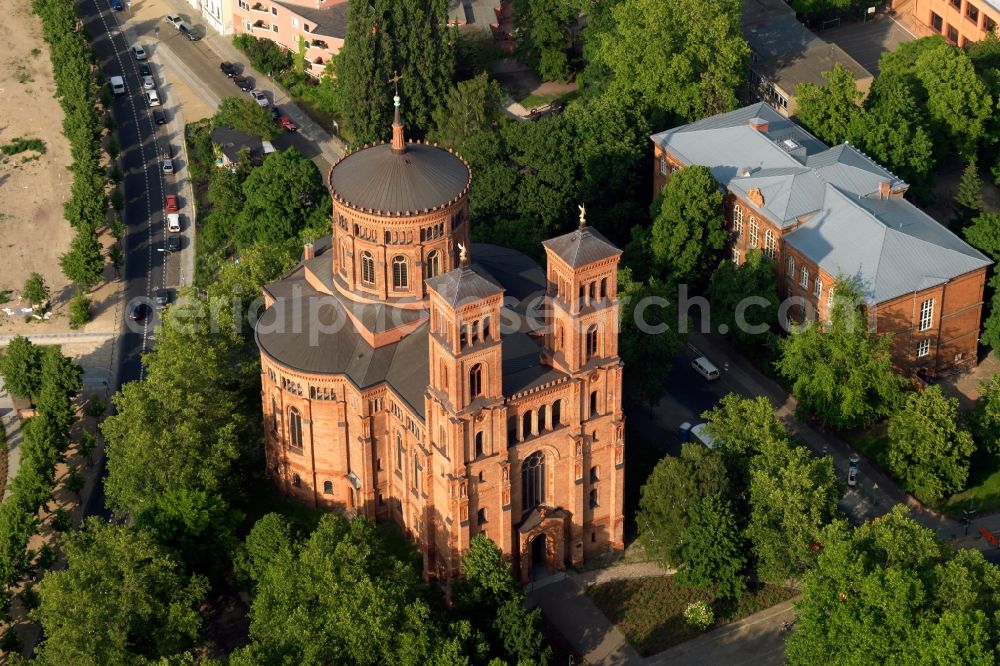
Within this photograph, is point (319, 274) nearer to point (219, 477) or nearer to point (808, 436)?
point (219, 477)

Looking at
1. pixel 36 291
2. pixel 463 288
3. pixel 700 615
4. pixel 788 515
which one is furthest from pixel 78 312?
pixel 788 515

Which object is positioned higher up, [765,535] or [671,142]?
[671,142]

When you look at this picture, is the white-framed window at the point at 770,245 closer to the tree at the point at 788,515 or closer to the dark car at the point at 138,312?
the tree at the point at 788,515

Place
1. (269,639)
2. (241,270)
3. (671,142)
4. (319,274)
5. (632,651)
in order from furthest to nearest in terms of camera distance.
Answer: (671,142) < (241,270) < (319,274) < (632,651) < (269,639)

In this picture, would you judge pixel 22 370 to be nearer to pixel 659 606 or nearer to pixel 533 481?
pixel 533 481

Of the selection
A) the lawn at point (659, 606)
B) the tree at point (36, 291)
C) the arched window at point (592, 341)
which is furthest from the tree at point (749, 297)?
the tree at point (36, 291)

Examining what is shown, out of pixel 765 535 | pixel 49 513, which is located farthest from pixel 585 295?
pixel 49 513

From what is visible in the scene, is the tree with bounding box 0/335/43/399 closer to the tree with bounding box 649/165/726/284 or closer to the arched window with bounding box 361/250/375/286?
the arched window with bounding box 361/250/375/286
